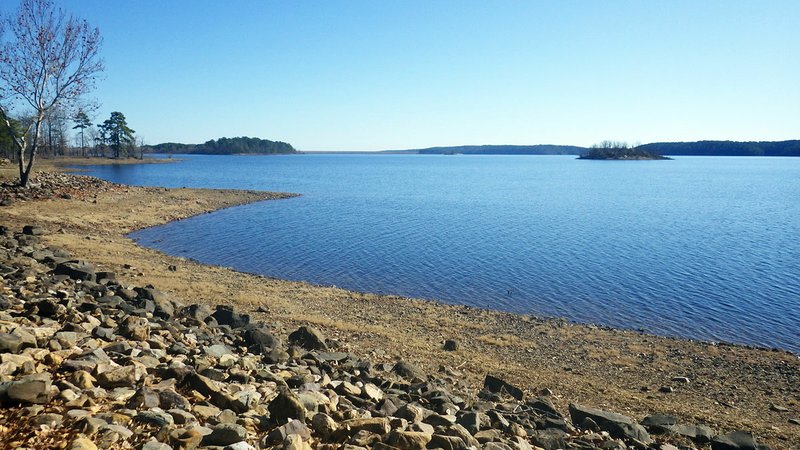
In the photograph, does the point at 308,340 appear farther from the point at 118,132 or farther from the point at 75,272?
the point at 118,132

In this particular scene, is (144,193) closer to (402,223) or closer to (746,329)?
(402,223)

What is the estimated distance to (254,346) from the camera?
11430mm

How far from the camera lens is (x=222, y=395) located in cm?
728

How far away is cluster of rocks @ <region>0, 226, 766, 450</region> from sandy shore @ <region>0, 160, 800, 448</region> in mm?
1663

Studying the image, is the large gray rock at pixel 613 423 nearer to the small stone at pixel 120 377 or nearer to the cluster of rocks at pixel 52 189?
the small stone at pixel 120 377

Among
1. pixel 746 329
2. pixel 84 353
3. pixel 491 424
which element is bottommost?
Answer: pixel 746 329

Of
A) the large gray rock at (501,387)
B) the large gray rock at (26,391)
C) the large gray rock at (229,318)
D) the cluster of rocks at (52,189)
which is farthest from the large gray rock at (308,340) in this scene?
the cluster of rocks at (52,189)

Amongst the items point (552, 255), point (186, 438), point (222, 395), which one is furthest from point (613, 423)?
point (552, 255)

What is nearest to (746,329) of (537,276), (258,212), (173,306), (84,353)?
(537,276)

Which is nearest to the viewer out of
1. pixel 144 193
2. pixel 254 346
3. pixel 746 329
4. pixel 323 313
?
pixel 254 346

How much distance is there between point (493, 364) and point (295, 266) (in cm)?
1613

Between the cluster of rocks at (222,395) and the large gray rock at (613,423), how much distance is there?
0.03 m

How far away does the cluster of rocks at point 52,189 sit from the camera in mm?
36500

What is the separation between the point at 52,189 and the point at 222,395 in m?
43.2
